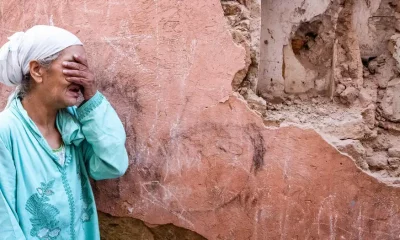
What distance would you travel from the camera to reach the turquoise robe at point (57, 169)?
1.75 meters

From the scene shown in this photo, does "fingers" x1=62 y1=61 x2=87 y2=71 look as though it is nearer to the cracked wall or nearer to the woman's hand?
the woman's hand

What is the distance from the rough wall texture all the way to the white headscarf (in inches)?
14.6

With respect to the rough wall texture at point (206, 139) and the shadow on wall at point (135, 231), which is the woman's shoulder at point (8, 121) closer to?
A: the rough wall texture at point (206, 139)

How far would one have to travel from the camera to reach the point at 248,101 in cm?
212

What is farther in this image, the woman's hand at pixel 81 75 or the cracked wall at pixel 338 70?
the cracked wall at pixel 338 70

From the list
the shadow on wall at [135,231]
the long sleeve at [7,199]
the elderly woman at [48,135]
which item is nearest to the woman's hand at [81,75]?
the elderly woman at [48,135]

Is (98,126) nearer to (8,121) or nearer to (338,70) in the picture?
(8,121)

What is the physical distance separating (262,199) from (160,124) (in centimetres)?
58

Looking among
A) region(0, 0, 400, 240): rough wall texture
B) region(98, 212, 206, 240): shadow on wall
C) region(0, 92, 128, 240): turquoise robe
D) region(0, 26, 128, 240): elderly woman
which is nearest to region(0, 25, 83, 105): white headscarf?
region(0, 26, 128, 240): elderly woman

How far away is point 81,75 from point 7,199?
0.54 m

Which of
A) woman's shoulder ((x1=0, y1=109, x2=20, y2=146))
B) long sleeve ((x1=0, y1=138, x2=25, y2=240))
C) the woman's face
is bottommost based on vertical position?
long sleeve ((x1=0, y1=138, x2=25, y2=240))

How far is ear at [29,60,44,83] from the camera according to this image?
179cm

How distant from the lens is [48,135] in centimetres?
191

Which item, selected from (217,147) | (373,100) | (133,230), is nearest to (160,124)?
(217,147)
